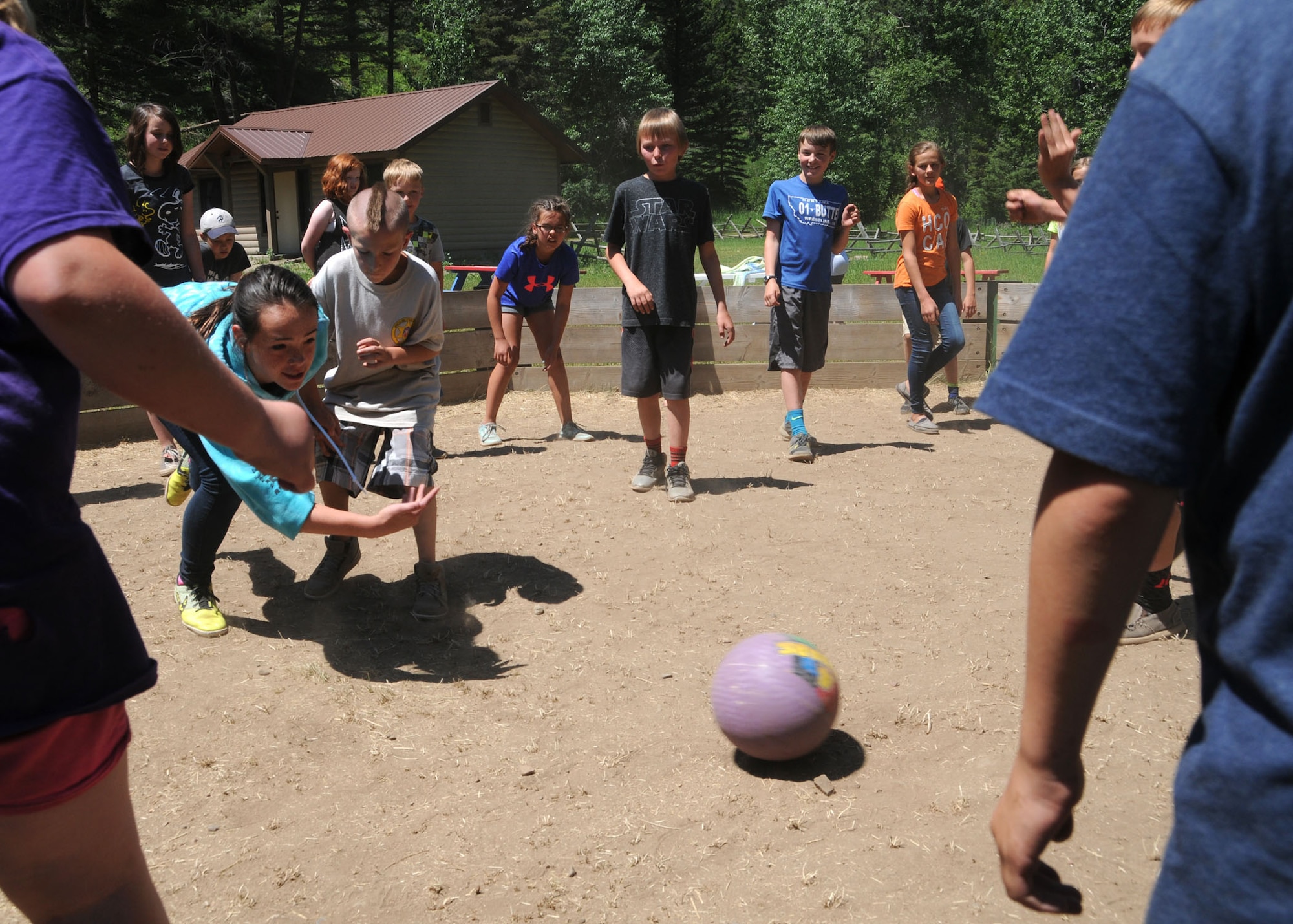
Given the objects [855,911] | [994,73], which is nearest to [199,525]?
[855,911]

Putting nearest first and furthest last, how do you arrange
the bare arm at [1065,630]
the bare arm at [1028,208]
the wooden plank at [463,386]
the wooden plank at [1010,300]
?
the bare arm at [1065,630]
the bare arm at [1028,208]
the wooden plank at [463,386]
the wooden plank at [1010,300]

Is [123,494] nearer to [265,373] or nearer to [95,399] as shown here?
[95,399]

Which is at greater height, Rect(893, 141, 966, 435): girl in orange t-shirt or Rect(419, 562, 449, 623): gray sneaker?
Rect(893, 141, 966, 435): girl in orange t-shirt

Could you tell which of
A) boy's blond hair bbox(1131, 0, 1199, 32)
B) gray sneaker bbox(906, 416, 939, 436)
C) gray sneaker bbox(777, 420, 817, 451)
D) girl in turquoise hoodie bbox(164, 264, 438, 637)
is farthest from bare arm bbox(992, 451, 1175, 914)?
gray sneaker bbox(906, 416, 939, 436)

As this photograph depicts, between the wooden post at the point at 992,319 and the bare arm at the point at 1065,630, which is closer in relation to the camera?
the bare arm at the point at 1065,630

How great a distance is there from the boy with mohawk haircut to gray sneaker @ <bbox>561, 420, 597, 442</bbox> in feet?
11.1

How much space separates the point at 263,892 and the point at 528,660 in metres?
1.58

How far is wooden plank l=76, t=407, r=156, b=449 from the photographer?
7.89 metres

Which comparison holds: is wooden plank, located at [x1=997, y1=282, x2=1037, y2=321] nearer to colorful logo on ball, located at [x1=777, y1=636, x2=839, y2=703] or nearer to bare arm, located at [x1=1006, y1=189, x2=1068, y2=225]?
colorful logo on ball, located at [x1=777, y1=636, x2=839, y2=703]

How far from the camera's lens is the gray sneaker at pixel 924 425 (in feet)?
27.1

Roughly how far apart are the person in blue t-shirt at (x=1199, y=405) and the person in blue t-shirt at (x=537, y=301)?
683cm

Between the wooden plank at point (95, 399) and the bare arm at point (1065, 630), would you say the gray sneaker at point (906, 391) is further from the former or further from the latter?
the bare arm at point (1065, 630)

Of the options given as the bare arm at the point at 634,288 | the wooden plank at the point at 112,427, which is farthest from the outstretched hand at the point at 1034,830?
the wooden plank at the point at 112,427

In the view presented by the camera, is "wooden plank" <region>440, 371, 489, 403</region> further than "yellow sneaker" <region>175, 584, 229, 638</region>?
Yes
